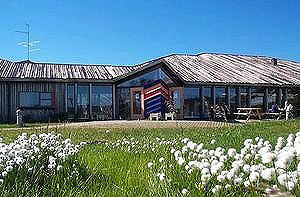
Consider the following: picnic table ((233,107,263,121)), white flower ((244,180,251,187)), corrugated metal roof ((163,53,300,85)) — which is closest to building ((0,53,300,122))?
corrugated metal roof ((163,53,300,85))

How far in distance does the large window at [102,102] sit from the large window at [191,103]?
536cm

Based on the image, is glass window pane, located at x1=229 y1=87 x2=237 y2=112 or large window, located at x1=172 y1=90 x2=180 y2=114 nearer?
large window, located at x1=172 y1=90 x2=180 y2=114

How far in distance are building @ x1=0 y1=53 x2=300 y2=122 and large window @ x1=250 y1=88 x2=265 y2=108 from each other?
0.08 meters

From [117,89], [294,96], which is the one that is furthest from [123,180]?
[294,96]

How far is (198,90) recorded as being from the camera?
32.1 metres

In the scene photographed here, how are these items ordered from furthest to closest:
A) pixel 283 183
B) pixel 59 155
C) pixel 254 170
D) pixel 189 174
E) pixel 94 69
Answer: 1. pixel 94 69
2. pixel 59 155
3. pixel 189 174
4. pixel 254 170
5. pixel 283 183

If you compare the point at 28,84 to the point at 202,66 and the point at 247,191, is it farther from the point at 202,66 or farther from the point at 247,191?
the point at 247,191

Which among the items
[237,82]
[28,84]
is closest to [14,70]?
[28,84]

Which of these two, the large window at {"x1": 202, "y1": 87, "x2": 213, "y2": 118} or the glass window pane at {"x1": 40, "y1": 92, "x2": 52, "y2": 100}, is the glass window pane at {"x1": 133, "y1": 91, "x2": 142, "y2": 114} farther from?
the glass window pane at {"x1": 40, "y1": 92, "x2": 52, "y2": 100}

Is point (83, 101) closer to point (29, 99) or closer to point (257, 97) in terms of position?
point (29, 99)

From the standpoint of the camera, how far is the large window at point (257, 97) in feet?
115

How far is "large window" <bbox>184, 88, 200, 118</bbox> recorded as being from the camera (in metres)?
31.5

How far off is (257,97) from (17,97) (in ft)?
59.2

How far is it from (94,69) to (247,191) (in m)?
31.0
